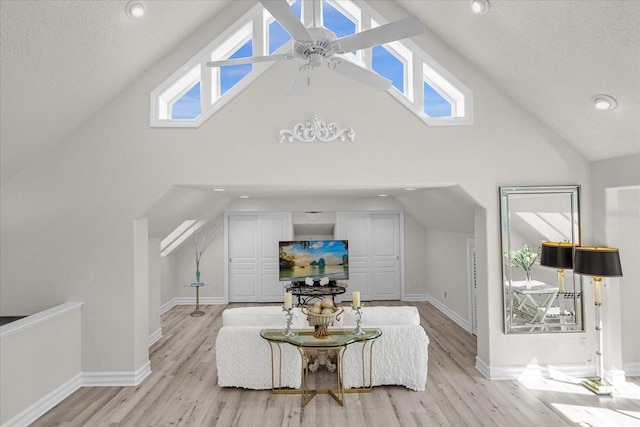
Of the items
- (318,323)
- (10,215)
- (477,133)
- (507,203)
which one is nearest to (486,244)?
(507,203)

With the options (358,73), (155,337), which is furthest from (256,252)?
(358,73)

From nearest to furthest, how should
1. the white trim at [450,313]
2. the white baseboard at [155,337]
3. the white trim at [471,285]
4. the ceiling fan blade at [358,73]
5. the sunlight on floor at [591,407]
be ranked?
the ceiling fan blade at [358,73] < the sunlight on floor at [591,407] < the white baseboard at [155,337] < the white trim at [471,285] < the white trim at [450,313]

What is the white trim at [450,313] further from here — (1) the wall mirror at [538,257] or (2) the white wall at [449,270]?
(1) the wall mirror at [538,257]

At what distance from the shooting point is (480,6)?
315 centimetres

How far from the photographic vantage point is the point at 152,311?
535 centimetres

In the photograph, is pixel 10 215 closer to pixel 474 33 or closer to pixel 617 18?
pixel 474 33

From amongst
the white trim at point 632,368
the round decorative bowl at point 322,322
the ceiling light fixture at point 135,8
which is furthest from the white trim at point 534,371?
the ceiling light fixture at point 135,8

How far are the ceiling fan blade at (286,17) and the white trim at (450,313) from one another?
17.3 feet

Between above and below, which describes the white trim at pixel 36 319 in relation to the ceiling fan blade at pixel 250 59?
below

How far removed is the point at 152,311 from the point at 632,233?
6.14 metres

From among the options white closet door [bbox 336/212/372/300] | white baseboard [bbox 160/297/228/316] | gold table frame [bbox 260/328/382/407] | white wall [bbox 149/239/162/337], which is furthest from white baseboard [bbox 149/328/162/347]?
white closet door [bbox 336/212/372/300]

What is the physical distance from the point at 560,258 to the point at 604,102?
1.66 meters

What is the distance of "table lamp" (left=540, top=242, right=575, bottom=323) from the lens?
4.02 metres

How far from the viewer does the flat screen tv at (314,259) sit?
25.6ft
